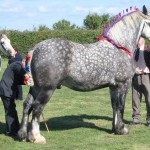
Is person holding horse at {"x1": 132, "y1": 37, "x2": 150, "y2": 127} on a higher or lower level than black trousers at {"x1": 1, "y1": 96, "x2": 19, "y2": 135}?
higher

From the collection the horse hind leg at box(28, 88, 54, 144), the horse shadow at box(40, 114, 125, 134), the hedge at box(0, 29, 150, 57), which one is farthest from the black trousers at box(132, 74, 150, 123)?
the hedge at box(0, 29, 150, 57)

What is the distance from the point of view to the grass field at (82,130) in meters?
8.55

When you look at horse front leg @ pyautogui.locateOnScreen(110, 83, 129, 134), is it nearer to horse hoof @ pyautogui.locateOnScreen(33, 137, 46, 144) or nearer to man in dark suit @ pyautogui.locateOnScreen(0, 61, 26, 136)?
horse hoof @ pyautogui.locateOnScreen(33, 137, 46, 144)

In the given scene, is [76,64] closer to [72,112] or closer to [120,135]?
[120,135]

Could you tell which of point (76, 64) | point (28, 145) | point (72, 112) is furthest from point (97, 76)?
point (72, 112)

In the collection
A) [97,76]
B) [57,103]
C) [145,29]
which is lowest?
[57,103]

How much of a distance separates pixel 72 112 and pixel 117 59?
4189 millimetres

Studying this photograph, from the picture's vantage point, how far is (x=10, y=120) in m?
9.65

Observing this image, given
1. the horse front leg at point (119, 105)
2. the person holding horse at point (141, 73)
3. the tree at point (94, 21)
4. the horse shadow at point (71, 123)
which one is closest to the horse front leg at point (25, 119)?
the horse shadow at point (71, 123)

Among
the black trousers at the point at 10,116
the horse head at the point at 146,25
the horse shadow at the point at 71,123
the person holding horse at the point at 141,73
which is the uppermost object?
the horse head at the point at 146,25

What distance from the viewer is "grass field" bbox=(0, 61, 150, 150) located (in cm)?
855

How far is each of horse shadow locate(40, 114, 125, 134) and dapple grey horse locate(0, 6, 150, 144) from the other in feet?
4.24

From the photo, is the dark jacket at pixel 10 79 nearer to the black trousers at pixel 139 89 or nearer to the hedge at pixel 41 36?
the black trousers at pixel 139 89

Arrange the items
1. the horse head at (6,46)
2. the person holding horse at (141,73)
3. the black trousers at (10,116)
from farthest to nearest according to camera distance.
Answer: the person holding horse at (141,73)
the black trousers at (10,116)
the horse head at (6,46)
